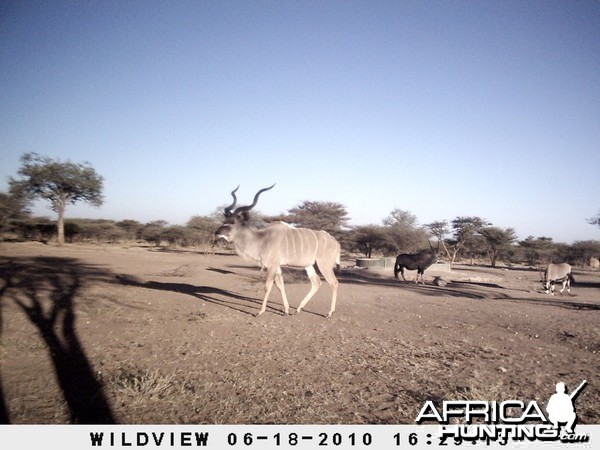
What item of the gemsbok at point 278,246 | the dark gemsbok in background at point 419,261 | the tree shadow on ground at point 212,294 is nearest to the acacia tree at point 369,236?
the dark gemsbok in background at point 419,261

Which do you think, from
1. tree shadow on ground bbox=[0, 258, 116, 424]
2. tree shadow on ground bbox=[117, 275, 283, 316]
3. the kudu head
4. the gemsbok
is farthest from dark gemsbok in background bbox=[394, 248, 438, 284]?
tree shadow on ground bbox=[0, 258, 116, 424]

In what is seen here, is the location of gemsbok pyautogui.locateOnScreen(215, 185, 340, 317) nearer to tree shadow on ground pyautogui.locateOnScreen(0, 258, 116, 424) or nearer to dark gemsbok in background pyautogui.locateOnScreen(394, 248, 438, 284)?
tree shadow on ground pyautogui.locateOnScreen(0, 258, 116, 424)

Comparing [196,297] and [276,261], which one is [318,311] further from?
[196,297]

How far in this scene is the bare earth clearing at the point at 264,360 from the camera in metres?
2.97

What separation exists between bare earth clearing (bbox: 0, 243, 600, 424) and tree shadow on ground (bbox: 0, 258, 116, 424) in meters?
0.02

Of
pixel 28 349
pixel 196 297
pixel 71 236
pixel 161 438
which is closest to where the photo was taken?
pixel 161 438

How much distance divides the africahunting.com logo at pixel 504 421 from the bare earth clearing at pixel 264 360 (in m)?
0.33

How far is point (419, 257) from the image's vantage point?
18.1 m

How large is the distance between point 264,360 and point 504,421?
110 inches

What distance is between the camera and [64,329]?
5367 mm

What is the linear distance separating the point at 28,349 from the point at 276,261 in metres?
4.79

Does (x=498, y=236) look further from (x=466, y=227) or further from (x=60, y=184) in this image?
(x=60, y=184)

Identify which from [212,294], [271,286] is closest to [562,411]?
[271,286]

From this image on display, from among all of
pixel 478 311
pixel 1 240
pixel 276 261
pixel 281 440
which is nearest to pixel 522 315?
pixel 478 311
